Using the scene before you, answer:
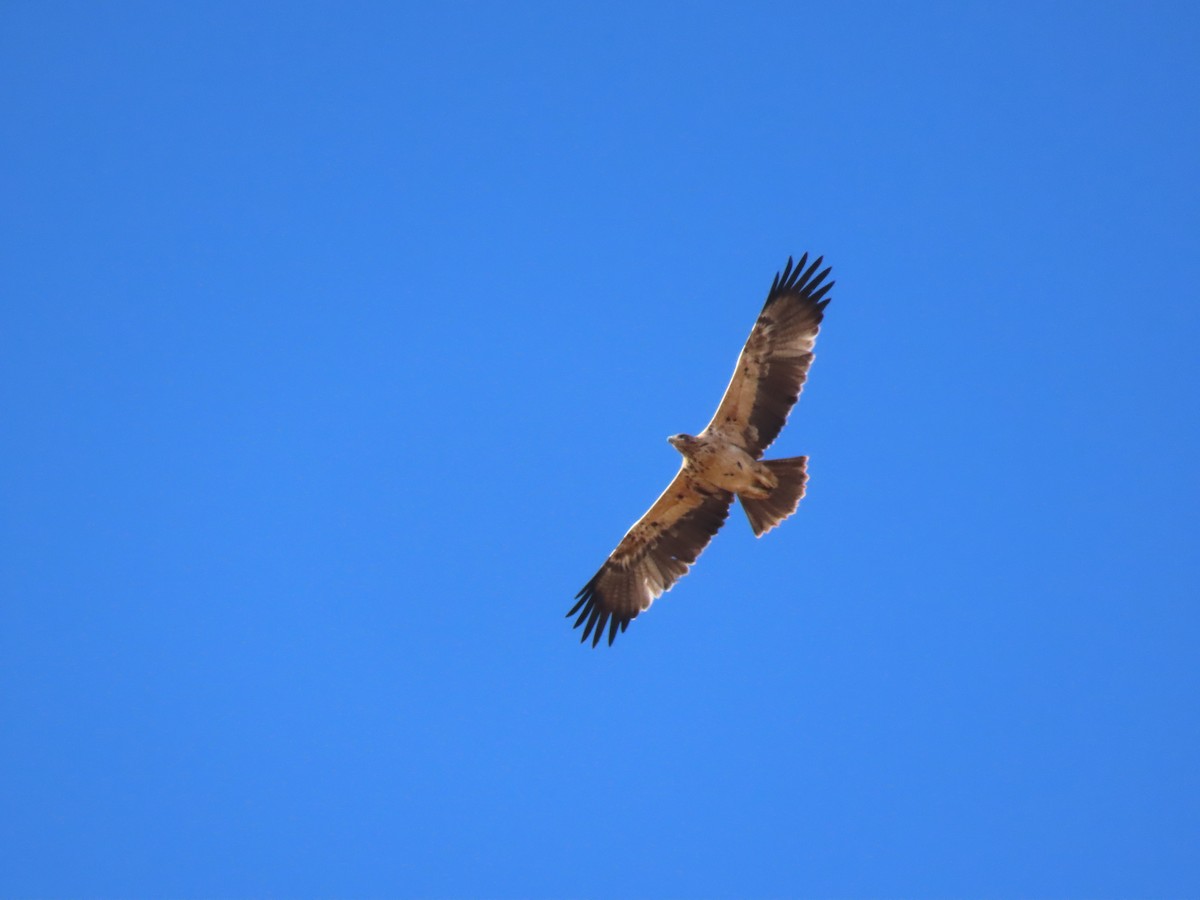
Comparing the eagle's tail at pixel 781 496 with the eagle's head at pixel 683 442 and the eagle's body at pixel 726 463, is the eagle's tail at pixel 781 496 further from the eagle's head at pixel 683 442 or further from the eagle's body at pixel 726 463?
the eagle's head at pixel 683 442

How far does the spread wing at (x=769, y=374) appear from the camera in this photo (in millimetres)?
11891

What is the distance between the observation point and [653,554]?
513 inches

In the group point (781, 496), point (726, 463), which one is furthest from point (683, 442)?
point (781, 496)

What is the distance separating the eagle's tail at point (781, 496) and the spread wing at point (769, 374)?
324 millimetres

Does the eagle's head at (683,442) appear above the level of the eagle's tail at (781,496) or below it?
above

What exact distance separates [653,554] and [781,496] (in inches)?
72.8

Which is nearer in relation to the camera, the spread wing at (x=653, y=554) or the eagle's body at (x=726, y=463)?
the eagle's body at (x=726, y=463)

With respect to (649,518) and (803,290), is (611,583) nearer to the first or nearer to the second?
(649,518)

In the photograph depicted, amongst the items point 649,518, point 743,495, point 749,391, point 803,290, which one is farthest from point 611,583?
point 803,290

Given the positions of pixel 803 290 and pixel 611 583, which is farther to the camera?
pixel 611 583

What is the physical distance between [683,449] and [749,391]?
3.06 ft

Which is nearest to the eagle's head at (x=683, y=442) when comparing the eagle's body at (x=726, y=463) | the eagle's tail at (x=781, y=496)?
the eagle's body at (x=726, y=463)

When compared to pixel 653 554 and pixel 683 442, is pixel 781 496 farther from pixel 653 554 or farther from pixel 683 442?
pixel 653 554

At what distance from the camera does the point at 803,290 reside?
40.0 ft
